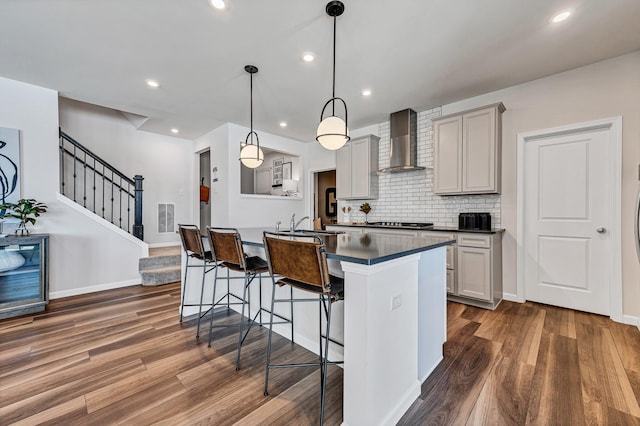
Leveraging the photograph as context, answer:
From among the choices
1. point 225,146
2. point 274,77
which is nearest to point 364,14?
point 274,77

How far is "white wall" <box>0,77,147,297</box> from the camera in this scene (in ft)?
10.9

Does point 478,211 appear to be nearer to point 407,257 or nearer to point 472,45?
point 472,45

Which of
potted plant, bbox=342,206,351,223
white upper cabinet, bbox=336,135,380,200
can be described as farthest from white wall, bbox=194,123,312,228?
white upper cabinet, bbox=336,135,380,200

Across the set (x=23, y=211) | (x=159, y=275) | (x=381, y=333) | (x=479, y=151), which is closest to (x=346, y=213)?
(x=479, y=151)

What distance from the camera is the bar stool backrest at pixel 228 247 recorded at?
200cm

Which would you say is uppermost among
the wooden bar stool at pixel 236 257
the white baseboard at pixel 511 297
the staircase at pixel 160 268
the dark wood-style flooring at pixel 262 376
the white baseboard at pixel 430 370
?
the wooden bar stool at pixel 236 257

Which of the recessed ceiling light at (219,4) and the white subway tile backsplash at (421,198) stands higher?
the recessed ceiling light at (219,4)

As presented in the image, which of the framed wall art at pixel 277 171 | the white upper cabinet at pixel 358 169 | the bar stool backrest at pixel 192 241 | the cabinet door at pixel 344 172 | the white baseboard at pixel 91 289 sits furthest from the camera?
the framed wall art at pixel 277 171

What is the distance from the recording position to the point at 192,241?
2639mm

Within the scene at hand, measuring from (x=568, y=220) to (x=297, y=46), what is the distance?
139 inches

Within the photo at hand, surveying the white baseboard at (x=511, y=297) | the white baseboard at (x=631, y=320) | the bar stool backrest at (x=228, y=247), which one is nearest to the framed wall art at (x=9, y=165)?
the bar stool backrest at (x=228, y=247)

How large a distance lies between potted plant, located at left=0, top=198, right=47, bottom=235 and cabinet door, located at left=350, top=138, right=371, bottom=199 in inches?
171

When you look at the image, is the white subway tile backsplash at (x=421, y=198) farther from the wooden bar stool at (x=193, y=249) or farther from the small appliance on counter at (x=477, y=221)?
the wooden bar stool at (x=193, y=249)

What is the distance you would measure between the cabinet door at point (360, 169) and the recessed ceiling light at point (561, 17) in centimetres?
272
